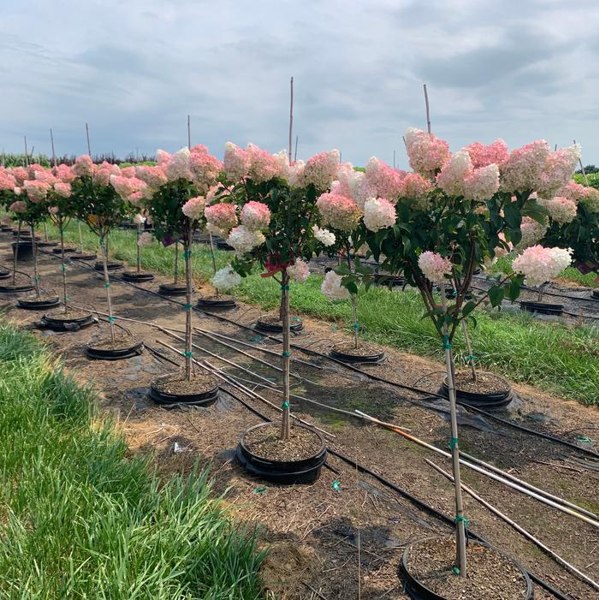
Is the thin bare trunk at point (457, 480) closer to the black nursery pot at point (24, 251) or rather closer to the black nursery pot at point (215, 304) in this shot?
the black nursery pot at point (215, 304)

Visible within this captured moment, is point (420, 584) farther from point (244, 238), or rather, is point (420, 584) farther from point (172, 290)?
point (172, 290)

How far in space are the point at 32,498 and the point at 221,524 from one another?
3.64 ft

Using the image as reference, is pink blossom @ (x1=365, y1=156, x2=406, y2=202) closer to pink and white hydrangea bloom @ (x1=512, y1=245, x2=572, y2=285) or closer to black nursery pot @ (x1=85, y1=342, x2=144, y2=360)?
pink and white hydrangea bloom @ (x1=512, y1=245, x2=572, y2=285)

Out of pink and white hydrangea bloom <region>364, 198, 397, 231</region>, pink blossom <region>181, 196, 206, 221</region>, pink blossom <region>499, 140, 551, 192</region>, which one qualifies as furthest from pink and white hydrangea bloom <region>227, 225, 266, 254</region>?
pink blossom <region>499, 140, 551, 192</region>

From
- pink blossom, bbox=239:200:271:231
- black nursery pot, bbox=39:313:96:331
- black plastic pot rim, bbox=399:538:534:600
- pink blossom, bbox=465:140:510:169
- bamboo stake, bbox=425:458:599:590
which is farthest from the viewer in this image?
black nursery pot, bbox=39:313:96:331

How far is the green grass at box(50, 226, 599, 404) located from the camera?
5.98m

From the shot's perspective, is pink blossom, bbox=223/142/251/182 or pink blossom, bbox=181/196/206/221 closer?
pink blossom, bbox=223/142/251/182

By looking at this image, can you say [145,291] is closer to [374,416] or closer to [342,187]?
[374,416]

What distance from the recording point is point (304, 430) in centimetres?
431

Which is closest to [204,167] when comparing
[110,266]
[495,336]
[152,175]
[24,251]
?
[152,175]

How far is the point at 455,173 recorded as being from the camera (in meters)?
2.29

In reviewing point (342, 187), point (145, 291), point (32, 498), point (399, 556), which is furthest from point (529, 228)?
point (145, 291)

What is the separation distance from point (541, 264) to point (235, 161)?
1.97m

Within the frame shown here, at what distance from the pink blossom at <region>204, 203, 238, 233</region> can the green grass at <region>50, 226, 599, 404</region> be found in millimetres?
2075
